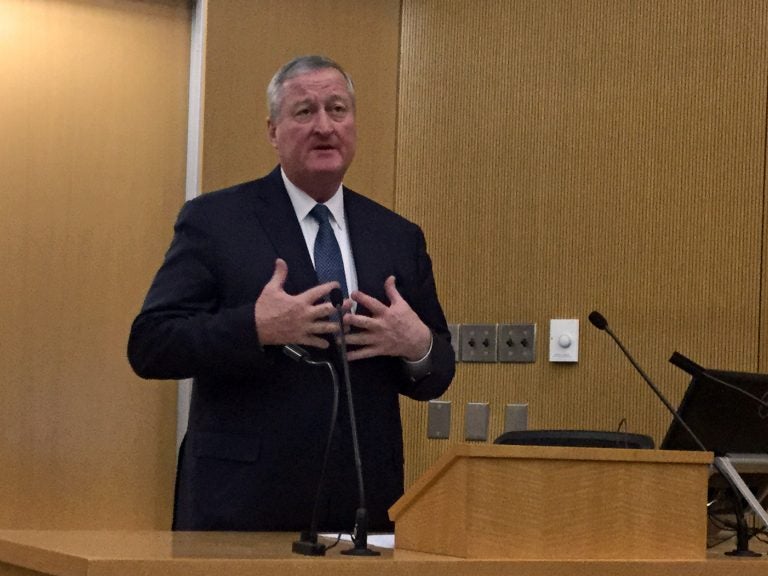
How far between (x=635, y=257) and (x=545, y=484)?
6.98 feet

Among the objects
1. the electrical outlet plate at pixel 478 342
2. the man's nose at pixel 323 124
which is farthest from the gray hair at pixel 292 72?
the electrical outlet plate at pixel 478 342

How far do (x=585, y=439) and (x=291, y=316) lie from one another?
574mm

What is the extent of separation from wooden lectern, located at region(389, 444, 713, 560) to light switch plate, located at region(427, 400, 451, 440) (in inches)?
93.6

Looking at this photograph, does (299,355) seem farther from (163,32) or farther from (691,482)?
→ (163,32)

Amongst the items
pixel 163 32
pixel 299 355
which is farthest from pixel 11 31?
pixel 299 355

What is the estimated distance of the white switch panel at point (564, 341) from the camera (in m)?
4.09

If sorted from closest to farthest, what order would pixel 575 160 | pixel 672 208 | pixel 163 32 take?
pixel 672 208
pixel 575 160
pixel 163 32

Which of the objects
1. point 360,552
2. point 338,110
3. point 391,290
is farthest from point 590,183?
point 360,552

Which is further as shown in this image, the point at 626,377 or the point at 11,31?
the point at 11,31

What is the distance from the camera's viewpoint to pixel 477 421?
4.35 metres

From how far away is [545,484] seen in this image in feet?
6.33

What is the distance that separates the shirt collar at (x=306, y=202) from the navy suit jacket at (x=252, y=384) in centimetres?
3

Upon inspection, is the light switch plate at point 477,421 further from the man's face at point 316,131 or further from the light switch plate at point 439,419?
the man's face at point 316,131

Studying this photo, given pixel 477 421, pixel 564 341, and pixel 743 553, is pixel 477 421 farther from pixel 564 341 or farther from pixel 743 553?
pixel 743 553
